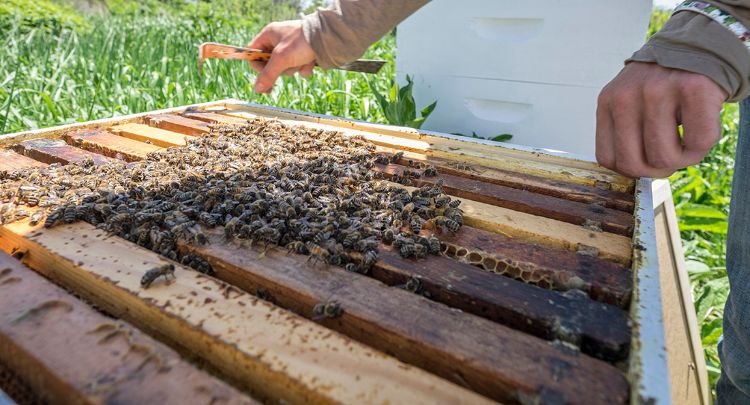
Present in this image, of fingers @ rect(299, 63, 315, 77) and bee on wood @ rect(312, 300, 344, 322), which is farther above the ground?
fingers @ rect(299, 63, 315, 77)

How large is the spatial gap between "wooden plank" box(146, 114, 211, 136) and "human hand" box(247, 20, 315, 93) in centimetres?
42

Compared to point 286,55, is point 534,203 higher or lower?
lower

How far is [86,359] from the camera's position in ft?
2.98

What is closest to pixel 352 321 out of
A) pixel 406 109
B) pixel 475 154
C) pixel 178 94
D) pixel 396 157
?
pixel 396 157

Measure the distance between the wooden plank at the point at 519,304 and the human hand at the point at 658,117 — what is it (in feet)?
2.40

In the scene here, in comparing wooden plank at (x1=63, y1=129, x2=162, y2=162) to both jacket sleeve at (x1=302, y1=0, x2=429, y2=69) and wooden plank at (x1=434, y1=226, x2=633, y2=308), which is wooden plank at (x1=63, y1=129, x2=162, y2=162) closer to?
jacket sleeve at (x1=302, y1=0, x2=429, y2=69)

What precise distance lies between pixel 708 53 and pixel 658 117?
0.73 feet

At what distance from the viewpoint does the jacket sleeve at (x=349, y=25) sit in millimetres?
2607

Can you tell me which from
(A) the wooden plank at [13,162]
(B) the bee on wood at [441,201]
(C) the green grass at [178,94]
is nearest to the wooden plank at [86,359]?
(B) the bee on wood at [441,201]

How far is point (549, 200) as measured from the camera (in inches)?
72.5

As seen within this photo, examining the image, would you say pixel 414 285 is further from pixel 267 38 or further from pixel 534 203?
pixel 267 38

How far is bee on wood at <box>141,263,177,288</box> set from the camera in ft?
3.77

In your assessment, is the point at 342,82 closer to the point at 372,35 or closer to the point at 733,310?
the point at 372,35

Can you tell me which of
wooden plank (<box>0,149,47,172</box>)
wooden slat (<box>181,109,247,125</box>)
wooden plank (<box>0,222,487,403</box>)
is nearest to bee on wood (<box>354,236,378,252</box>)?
wooden plank (<box>0,222,487,403</box>)
